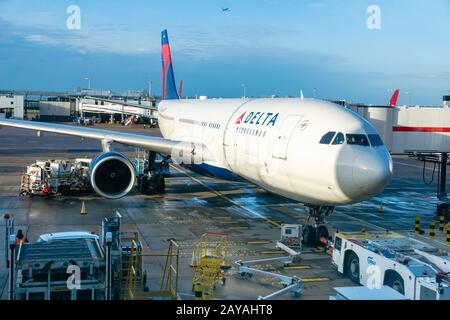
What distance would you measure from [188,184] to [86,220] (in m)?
9.75

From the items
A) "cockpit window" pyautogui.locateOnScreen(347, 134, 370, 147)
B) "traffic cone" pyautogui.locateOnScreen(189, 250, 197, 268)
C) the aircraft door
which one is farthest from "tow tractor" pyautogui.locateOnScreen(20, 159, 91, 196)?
"cockpit window" pyautogui.locateOnScreen(347, 134, 370, 147)

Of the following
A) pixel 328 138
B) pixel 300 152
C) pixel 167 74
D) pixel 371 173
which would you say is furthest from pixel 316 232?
pixel 167 74

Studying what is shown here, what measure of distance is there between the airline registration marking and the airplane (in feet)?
0.14

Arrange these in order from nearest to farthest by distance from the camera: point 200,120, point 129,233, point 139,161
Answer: point 129,233 → point 200,120 → point 139,161

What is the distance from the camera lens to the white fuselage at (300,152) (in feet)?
41.4

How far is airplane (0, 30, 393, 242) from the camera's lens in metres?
12.8

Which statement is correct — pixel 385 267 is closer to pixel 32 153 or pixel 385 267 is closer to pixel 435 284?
pixel 435 284

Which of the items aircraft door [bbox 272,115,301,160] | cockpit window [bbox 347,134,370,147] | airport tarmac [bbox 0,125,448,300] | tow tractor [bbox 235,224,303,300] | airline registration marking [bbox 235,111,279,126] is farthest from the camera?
airline registration marking [bbox 235,111,279,126]

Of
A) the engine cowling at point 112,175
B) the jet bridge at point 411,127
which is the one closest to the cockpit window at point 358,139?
the jet bridge at point 411,127

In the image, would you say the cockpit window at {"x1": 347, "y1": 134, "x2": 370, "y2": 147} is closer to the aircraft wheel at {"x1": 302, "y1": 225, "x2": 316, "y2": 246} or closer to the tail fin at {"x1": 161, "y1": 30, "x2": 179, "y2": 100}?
the aircraft wheel at {"x1": 302, "y1": 225, "x2": 316, "y2": 246}

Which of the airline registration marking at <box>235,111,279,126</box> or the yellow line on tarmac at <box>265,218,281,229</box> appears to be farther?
the yellow line on tarmac at <box>265,218,281,229</box>
